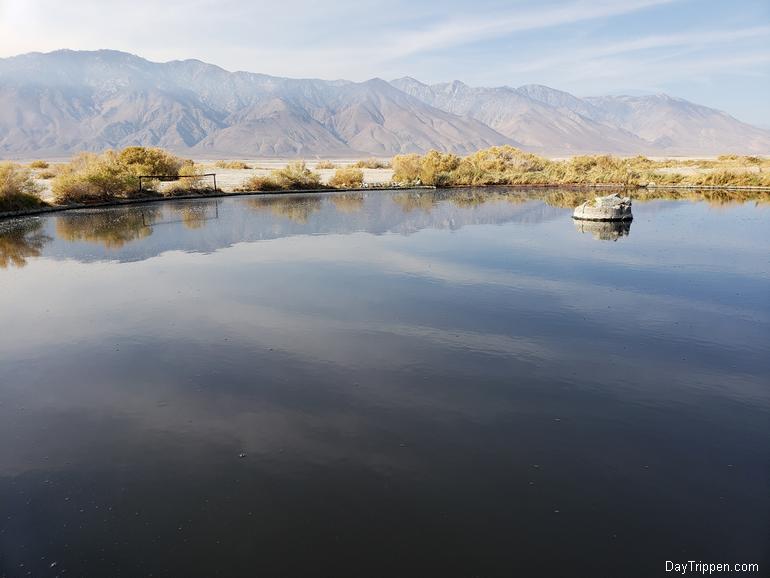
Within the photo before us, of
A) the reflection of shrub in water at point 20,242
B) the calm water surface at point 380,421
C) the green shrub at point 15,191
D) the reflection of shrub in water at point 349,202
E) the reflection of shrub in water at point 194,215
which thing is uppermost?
the green shrub at point 15,191

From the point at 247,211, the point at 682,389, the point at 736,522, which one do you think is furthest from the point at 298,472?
the point at 247,211

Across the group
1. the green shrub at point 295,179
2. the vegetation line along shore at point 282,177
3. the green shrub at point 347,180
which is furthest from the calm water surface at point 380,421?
the green shrub at point 347,180

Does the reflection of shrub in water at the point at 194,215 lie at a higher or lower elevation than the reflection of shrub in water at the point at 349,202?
lower

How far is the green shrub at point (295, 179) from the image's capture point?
138 ft

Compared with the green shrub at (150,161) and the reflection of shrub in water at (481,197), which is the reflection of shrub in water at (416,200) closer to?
the reflection of shrub in water at (481,197)

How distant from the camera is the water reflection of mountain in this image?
19406 mm

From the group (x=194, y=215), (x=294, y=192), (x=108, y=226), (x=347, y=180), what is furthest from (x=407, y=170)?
(x=108, y=226)

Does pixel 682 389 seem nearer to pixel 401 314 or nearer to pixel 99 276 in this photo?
pixel 401 314

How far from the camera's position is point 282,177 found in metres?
42.4

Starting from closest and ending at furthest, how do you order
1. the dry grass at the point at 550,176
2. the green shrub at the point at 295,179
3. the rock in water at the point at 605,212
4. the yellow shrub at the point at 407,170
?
1. the rock in water at the point at 605,212
2. the green shrub at the point at 295,179
3. the dry grass at the point at 550,176
4. the yellow shrub at the point at 407,170

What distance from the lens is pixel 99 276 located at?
14680mm

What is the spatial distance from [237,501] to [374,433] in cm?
188

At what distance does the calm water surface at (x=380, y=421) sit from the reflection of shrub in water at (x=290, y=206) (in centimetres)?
1251

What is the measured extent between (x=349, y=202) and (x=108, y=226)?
1505 centimetres
